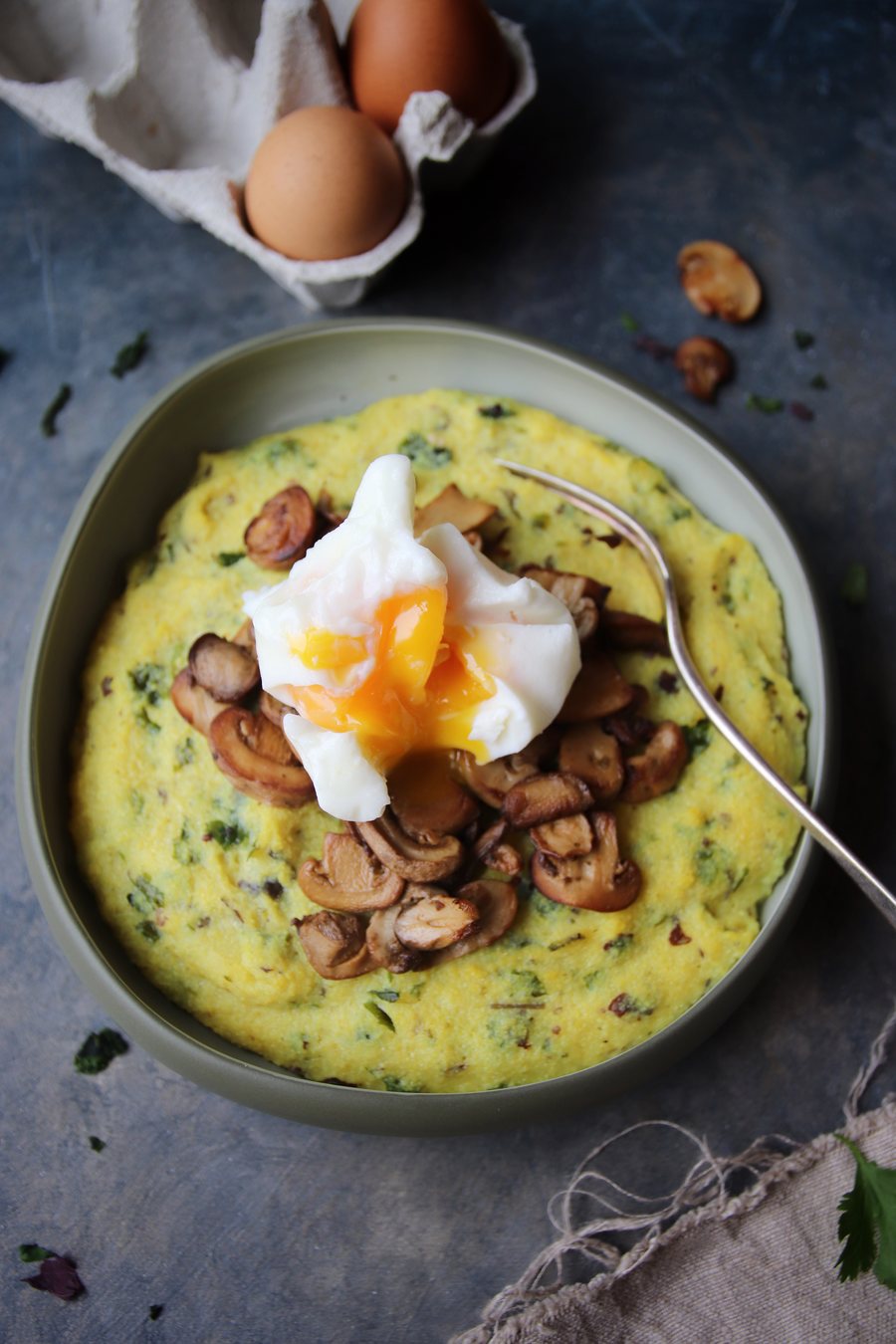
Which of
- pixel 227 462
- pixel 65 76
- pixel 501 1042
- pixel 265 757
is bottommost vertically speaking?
pixel 501 1042

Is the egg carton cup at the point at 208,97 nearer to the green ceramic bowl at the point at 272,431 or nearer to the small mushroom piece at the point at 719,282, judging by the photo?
the green ceramic bowl at the point at 272,431

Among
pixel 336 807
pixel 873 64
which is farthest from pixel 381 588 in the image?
pixel 873 64

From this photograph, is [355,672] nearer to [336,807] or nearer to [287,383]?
[336,807]

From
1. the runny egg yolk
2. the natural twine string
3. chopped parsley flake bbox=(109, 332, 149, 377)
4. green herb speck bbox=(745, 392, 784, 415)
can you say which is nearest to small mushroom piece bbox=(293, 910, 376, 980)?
the runny egg yolk

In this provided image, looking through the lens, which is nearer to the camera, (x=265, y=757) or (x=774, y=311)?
(x=265, y=757)

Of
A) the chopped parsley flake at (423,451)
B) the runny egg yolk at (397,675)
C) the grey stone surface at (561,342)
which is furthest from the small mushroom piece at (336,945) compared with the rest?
the chopped parsley flake at (423,451)

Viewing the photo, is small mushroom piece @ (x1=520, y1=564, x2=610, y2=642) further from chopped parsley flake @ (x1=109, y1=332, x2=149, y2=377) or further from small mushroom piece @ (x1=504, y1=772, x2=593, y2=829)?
chopped parsley flake @ (x1=109, y1=332, x2=149, y2=377)

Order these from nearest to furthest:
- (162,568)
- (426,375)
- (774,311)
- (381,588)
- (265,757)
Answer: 1. (381,588)
2. (265,757)
3. (162,568)
4. (426,375)
5. (774,311)
